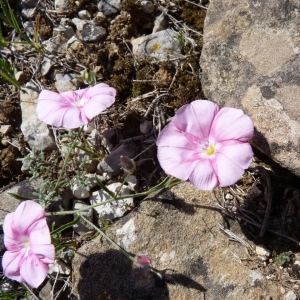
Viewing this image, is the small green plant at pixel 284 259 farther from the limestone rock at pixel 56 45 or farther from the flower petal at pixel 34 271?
the limestone rock at pixel 56 45

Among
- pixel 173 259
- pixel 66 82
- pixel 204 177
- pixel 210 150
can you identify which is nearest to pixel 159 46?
pixel 66 82

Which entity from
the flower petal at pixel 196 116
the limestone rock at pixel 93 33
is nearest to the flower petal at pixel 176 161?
the flower petal at pixel 196 116

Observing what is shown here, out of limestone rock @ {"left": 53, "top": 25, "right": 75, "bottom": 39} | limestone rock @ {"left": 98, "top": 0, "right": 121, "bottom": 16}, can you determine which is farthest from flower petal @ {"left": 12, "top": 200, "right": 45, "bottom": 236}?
limestone rock @ {"left": 98, "top": 0, "right": 121, "bottom": 16}

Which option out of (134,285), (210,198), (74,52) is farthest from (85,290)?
(74,52)

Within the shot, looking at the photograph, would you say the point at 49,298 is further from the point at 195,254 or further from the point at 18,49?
the point at 18,49

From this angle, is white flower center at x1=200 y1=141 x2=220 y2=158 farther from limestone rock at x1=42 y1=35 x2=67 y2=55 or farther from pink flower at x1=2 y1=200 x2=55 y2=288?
limestone rock at x1=42 y1=35 x2=67 y2=55
